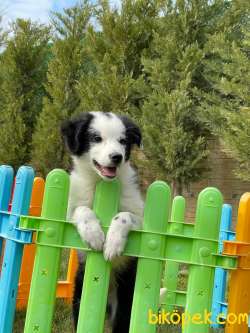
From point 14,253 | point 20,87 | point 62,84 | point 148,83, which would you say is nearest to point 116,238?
point 14,253

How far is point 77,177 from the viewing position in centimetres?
356

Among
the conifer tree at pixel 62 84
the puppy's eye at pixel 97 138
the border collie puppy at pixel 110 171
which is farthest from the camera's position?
the conifer tree at pixel 62 84

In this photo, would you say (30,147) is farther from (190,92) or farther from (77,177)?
(77,177)

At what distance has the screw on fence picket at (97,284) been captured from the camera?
8.32 feet

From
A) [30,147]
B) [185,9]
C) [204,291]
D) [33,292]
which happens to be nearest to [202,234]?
[204,291]

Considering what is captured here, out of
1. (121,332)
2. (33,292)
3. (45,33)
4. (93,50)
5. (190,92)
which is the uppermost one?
(45,33)

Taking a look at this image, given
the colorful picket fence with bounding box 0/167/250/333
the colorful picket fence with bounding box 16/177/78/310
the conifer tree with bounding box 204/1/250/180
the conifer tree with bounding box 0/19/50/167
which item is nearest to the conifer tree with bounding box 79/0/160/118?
the conifer tree with bounding box 204/1/250/180

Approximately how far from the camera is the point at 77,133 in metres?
3.66

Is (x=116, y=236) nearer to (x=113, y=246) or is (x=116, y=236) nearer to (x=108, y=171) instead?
(x=113, y=246)

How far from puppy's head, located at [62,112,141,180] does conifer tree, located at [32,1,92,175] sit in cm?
998

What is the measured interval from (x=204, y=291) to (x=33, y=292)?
882mm

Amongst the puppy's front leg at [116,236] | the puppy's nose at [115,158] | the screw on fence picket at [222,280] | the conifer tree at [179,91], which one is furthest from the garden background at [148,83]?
the puppy's front leg at [116,236]

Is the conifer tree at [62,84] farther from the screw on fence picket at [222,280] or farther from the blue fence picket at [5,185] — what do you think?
the blue fence picket at [5,185]

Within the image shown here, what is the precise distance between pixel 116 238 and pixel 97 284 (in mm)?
254
